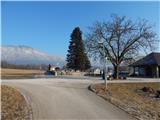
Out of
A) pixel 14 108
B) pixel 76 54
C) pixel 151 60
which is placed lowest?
pixel 14 108

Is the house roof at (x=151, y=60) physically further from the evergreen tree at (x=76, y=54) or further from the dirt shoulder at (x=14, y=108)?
the dirt shoulder at (x=14, y=108)

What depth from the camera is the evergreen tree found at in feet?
271

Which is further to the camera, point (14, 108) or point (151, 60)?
point (151, 60)

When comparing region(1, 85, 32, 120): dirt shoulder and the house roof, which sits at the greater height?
the house roof

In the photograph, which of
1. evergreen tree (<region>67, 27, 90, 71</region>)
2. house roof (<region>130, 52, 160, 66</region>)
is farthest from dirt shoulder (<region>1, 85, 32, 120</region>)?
evergreen tree (<region>67, 27, 90, 71</region>)

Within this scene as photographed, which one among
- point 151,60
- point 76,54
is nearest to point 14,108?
point 151,60

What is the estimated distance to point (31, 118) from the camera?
46.3 feet

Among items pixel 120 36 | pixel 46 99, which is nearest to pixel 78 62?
pixel 120 36

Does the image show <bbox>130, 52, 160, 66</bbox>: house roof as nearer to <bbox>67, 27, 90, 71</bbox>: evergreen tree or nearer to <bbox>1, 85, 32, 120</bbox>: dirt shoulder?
<bbox>67, 27, 90, 71</bbox>: evergreen tree

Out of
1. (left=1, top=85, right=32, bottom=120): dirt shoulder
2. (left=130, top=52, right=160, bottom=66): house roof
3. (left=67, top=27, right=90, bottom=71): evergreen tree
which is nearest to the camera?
Answer: (left=1, top=85, right=32, bottom=120): dirt shoulder

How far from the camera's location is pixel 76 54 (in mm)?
82875

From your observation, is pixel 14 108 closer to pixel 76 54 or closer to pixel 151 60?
pixel 151 60

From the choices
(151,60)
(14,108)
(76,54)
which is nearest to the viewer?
(14,108)

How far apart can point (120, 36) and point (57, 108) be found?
38.0m
